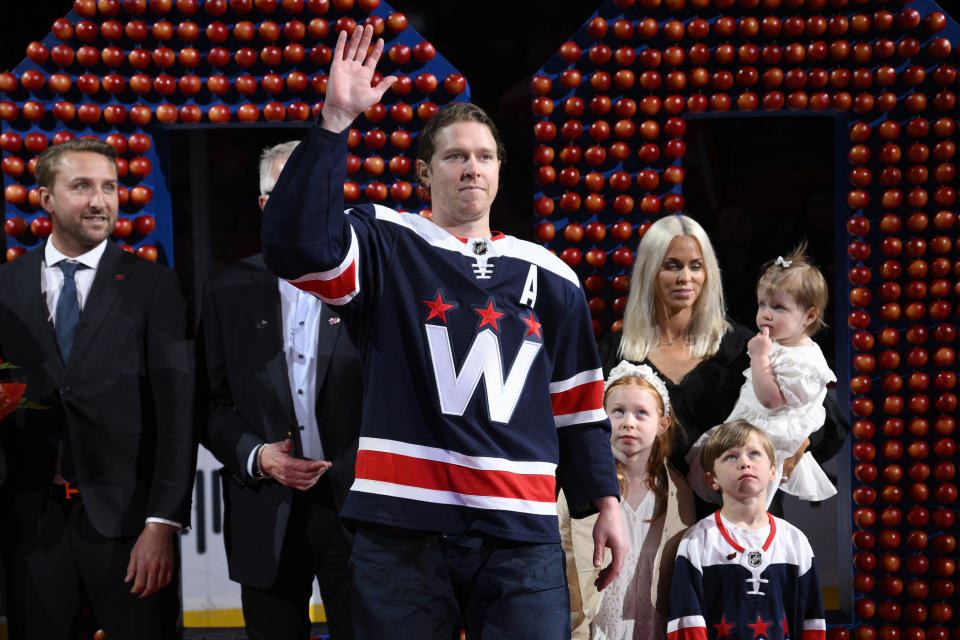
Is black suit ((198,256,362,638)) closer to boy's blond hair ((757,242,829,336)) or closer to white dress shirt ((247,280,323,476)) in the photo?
white dress shirt ((247,280,323,476))

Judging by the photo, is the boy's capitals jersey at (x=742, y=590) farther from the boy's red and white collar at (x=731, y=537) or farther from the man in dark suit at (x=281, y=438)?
the man in dark suit at (x=281, y=438)

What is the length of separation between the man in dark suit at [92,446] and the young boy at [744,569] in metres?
1.66

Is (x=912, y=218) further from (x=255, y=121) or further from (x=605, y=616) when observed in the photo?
(x=255, y=121)

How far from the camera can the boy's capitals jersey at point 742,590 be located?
304cm

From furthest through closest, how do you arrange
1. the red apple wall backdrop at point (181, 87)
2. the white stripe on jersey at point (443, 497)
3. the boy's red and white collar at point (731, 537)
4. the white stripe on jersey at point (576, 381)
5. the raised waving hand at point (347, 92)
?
the red apple wall backdrop at point (181, 87) → the boy's red and white collar at point (731, 537) → the white stripe on jersey at point (576, 381) → the white stripe on jersey at point (443, 497) → the raised waving hand at point (347, 92)

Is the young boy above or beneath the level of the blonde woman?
beneath

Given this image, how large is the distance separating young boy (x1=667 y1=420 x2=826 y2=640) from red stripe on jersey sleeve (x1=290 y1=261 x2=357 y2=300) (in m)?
1.55

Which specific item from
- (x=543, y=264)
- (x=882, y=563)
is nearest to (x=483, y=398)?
(x=543, y=264)

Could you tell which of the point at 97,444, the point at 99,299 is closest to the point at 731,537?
the point at 97,444

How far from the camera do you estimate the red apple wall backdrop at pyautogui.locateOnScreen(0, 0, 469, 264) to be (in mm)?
3836

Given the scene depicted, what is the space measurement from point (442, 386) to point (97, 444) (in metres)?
1.50

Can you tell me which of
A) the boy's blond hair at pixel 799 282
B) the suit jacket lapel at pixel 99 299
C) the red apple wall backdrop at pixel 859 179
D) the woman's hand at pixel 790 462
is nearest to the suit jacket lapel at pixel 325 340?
the suit jacket lapel at pixel 99 299

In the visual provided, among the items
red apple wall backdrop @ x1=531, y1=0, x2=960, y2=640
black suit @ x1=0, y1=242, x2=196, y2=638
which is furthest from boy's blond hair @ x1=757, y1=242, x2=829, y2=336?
black suit @ x1=0, y1=242, x2=196, y2=638

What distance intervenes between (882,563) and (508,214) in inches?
99.1
